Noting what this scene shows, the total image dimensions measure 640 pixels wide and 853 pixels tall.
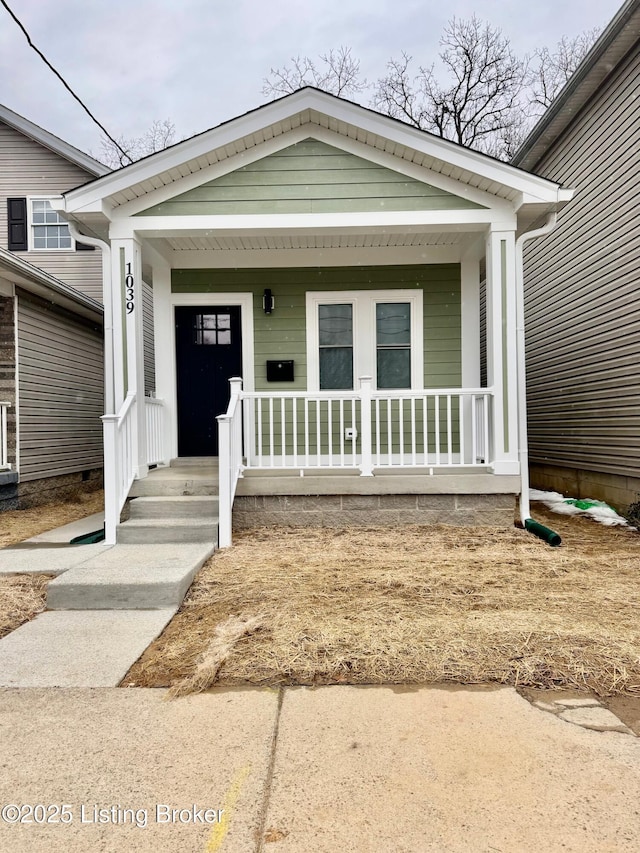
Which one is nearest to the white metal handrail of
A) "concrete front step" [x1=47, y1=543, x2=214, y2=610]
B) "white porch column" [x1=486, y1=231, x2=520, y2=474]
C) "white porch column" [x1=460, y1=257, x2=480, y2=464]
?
"concrete front step" [x1=47, y1=543, x2=214, y2=610]

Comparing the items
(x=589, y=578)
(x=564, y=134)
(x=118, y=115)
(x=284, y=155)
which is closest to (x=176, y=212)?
(x=284, y=155)

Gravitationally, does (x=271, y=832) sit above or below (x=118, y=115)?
below

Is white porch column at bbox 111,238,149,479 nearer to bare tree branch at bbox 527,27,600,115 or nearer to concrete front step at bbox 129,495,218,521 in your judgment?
concrete front step at bbox 129,495,218,521

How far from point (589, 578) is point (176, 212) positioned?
4.92 m

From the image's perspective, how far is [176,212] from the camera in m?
5.50

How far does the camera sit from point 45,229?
10398 millimetres

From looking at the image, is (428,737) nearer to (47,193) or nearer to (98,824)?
(98,824)

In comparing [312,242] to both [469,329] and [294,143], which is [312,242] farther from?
[469,329]

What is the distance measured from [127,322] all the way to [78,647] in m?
3.46

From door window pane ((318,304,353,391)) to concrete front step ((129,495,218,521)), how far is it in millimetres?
2307

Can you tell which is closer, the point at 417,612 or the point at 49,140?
the point at 417,612

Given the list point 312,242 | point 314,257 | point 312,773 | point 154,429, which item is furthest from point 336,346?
point 312,773

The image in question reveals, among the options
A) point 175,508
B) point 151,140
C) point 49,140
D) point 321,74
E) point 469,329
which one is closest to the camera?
point 175,508

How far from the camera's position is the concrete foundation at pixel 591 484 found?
652cm
